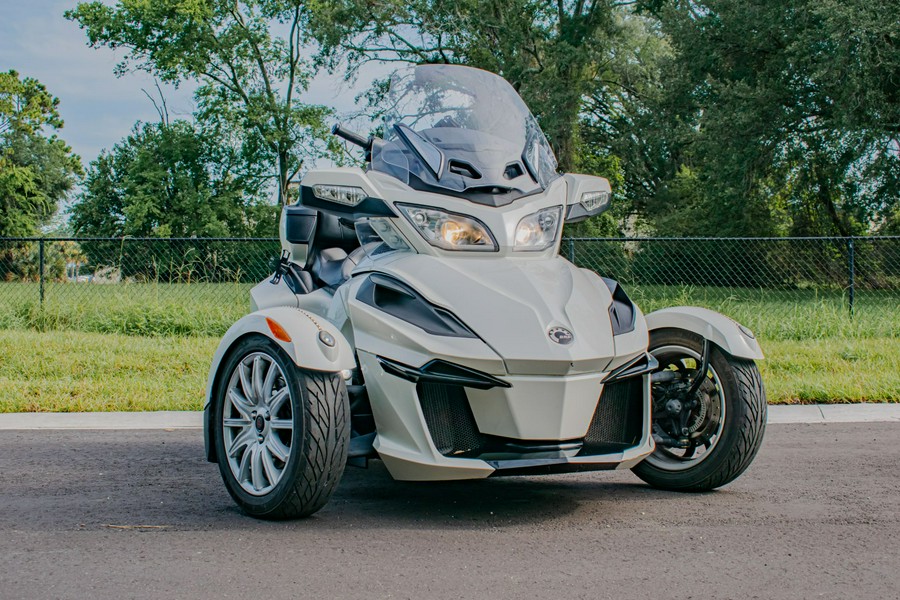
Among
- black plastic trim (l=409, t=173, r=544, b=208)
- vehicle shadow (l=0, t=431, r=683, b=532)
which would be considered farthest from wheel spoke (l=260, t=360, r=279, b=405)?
black plastic trim (l=409, t=173, r=544, b=208)

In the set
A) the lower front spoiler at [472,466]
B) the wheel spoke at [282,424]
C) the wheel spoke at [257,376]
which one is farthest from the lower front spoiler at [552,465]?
the wheel spoke at [257,376]

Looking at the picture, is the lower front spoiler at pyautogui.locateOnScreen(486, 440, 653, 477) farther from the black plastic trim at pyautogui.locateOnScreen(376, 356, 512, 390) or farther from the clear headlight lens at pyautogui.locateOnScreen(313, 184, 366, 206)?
the clear headlight lens at pyautogui.locateOnScreen(313, 184, 366, 206)

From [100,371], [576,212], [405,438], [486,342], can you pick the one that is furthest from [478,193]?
[100,371]

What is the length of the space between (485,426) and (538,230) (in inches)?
41.3

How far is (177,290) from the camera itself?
13.9 m

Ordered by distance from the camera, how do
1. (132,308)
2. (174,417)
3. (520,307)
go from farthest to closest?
(132,308) < (174,417) < (520,307)

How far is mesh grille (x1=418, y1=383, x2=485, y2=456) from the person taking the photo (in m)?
4.03

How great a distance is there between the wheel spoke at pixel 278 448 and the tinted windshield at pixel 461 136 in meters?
1.33

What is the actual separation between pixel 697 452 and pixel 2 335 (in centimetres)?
930

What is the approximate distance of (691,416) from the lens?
4.79 meters

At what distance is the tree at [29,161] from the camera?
54.9 m

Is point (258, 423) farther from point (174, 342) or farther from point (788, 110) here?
point (788, 110)

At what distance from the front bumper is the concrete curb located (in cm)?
356

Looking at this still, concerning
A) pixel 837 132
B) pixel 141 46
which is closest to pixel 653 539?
pixel 837 132
